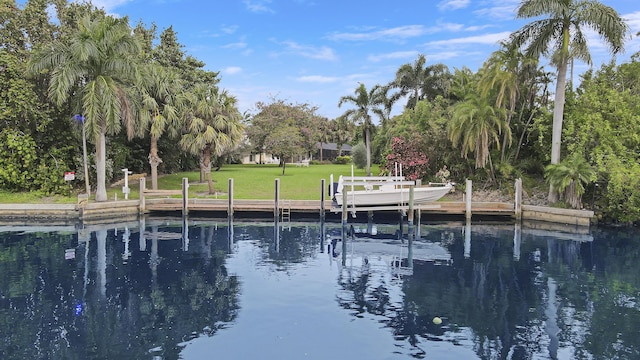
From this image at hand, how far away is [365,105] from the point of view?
123 feet

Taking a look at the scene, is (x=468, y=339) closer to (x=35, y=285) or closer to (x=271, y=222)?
(x=35, y=285)

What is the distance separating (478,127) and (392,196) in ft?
24.7

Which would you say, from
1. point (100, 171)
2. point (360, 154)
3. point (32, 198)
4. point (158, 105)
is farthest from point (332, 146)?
point (32, 198)

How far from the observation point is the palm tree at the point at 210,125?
1076 inches

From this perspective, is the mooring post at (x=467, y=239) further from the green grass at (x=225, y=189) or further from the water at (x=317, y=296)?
the green grass at (x=225, y=189)

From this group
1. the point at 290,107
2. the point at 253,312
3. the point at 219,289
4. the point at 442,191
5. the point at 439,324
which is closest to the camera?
the point at 439,324

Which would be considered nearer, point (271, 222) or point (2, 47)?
point (271, 222)

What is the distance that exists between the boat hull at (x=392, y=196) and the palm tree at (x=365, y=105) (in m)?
14.1

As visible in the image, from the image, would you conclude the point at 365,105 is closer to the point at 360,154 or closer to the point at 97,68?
the point at 360,154

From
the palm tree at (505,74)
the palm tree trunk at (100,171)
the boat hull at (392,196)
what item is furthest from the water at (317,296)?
the palm tree at (505,74)

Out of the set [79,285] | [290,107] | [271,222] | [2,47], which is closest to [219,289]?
[79,285]

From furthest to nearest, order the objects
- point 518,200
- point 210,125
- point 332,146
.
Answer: point 332,146
point 210,125
point 518,200

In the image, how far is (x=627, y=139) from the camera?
22719mm

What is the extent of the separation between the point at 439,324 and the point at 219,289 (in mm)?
5985
